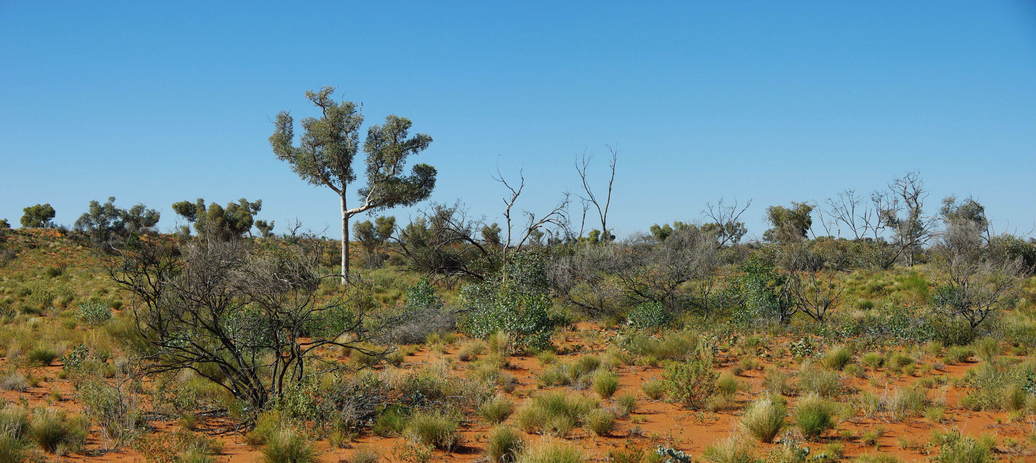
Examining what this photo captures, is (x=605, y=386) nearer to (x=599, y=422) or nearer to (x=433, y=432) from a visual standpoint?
(x=599, y=422)

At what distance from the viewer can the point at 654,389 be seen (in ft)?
36.6

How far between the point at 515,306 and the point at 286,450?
31.9 ft

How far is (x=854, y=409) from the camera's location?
965 centimetres

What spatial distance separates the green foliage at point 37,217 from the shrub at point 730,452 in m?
80.1

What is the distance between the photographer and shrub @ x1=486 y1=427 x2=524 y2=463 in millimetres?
7926

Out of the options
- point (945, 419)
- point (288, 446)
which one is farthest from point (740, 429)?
point (288, 446)

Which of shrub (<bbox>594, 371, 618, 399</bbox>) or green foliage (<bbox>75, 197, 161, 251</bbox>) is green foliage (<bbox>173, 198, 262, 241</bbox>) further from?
shrub (<bbox>594, 371, 618, 399</bbox>)

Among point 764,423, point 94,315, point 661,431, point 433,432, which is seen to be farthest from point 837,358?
point 94,315

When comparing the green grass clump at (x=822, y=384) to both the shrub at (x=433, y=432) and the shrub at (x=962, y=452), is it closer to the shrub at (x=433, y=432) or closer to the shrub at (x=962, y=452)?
the shrub at (x=962, y=452)

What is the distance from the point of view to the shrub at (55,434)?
8.07 m

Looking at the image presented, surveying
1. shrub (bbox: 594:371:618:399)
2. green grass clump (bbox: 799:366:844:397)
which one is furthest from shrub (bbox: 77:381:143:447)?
green grass clump (bbox: 799:366:844:397)

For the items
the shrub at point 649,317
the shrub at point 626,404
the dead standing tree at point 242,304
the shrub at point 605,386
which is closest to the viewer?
the dead standing tree at point 242,304

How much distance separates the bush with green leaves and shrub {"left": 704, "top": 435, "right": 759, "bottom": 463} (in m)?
8.01

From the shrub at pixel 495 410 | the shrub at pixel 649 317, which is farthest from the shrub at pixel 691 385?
A: the shrub at pixel 649 317
